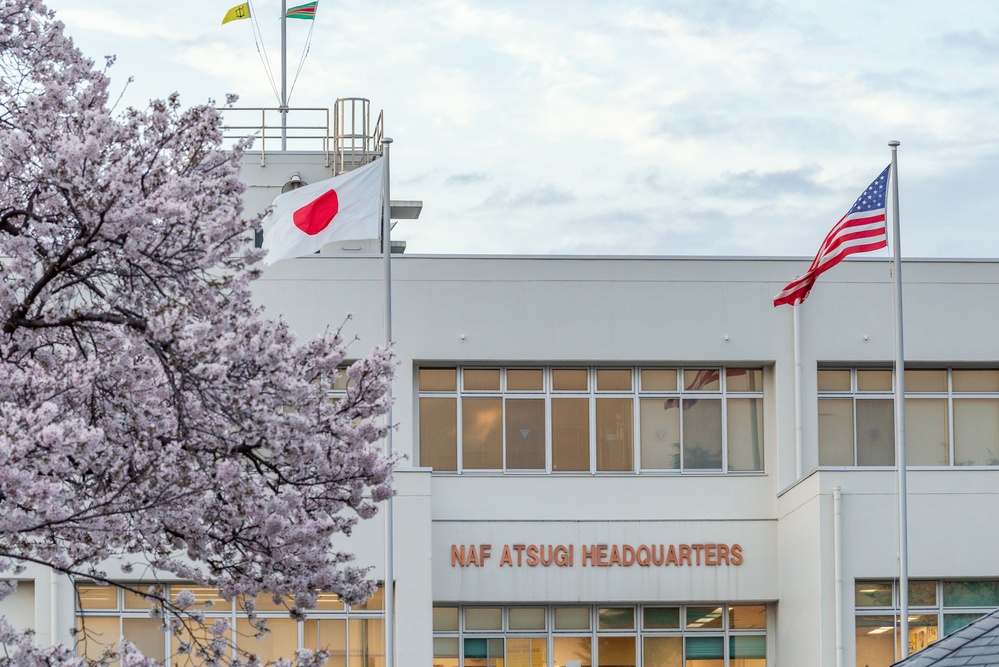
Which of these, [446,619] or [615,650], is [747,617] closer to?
[615,650]

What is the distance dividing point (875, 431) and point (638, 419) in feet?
12.6

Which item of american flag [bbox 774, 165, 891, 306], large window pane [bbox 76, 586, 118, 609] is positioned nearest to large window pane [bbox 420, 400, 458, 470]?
large window pane [bbox 76, 586, 118, 609]

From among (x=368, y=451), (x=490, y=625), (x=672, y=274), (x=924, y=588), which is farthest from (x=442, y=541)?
(x=368, y=451)

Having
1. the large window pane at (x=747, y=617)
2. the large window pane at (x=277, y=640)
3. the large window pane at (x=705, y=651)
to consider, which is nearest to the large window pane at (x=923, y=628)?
the large window pane at (x=747, y=617)

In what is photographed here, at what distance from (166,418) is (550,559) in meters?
15.0

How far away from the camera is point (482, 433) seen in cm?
2811

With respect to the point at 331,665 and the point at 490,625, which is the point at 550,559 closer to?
the point at 490,625

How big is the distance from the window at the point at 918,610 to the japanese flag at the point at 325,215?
29.9ft

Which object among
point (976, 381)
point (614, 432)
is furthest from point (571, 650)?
point (976, 381)

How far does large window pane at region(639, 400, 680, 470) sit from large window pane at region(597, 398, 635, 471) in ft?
0.70

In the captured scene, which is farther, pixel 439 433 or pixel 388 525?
pixel 439 433

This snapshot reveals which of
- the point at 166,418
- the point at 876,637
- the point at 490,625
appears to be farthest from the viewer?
the point at 490,625

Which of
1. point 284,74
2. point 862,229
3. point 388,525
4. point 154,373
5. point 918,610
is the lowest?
point 918,610

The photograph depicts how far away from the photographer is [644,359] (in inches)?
1101
